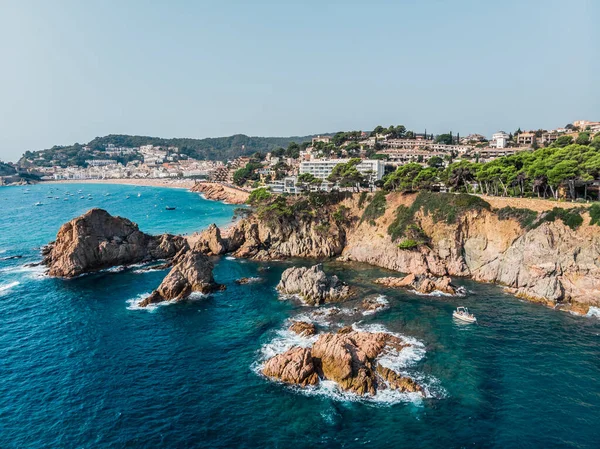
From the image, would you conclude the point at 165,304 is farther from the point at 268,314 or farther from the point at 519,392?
the point at 519,392

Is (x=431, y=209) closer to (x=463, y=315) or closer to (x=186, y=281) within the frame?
(x=463, y=315)

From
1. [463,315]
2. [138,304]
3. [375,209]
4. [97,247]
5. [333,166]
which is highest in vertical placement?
[333,166]

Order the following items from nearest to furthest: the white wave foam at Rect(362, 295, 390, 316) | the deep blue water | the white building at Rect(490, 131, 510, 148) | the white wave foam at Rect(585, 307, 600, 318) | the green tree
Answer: the deep blue water → the white wave foam at Rect(585, 307, 600, 318) → the white wave foam at Rect(362, 295, 390, 316) → the green tree → the white building at Rect(490, 131, 510, 148)

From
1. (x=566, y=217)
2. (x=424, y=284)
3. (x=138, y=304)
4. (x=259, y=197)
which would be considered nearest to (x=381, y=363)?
(x=424, y=284)

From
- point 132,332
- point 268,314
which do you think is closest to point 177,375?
point 132,332

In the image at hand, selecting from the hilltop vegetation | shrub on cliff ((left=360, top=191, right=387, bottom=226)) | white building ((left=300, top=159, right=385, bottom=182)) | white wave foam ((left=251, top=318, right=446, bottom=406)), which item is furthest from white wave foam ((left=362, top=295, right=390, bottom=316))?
white building ((left=300, top=159, right=385, bottom=182))

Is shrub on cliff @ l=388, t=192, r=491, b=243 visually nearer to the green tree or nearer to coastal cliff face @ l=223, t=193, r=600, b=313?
coastal cliff face @ l=223, t=193, r=600, b=313

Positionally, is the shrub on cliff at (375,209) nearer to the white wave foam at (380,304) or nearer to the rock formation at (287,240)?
the rock formation at (287,240)
